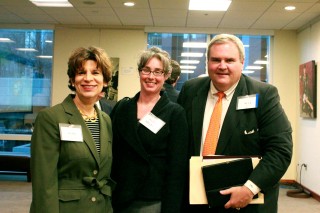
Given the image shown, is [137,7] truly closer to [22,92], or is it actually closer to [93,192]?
[22,92]

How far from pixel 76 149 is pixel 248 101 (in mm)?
911

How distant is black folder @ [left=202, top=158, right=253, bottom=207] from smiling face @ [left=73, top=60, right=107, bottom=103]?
66cm

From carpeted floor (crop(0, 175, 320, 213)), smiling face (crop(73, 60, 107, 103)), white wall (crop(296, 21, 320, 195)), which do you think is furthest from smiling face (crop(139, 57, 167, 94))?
white wall (crop(296, 21, 320, 195))

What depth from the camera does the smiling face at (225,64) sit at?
192cm

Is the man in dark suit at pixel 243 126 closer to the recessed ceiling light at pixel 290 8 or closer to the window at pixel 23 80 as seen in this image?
the recessed ceiling light at pixel 290 8

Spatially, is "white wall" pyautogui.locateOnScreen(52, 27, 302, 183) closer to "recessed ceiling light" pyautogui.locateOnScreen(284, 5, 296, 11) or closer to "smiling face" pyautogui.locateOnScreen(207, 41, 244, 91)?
"recessed ceiling light" pyautogui.locateOnScreen(284, 5, 296, 11)

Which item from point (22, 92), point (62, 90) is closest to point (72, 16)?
point (62, 90)

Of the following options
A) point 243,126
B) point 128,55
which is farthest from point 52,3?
point 243,126

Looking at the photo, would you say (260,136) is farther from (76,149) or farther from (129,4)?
(129,4)

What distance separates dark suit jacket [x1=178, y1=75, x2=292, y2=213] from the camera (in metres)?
1.81

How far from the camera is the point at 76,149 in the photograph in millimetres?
1695

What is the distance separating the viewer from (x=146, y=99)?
78.6 inches

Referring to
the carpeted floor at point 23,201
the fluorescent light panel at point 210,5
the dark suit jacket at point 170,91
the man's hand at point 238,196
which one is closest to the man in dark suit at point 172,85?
the dark suit jacket at point 170,91

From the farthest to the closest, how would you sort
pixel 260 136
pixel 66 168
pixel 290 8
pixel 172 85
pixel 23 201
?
1. pixel 290 8
2. pixel 23 201
3. pixel 172 85
4. pixel 260 136
5. pixel 66 168
